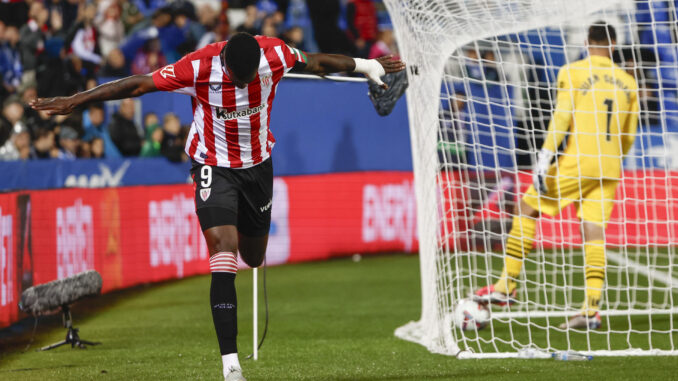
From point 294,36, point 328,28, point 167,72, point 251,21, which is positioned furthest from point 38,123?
point 167,72

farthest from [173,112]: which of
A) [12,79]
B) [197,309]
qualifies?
[197,309]

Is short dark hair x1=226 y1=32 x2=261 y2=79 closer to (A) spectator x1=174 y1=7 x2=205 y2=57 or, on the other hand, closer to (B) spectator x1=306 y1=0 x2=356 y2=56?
(A) spectator x1=174 y1=7 x2=205 y2=57

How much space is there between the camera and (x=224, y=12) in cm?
1460

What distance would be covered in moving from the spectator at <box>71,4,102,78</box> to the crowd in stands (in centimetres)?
1

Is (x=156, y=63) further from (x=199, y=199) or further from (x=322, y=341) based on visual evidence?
(x=199, y=199)

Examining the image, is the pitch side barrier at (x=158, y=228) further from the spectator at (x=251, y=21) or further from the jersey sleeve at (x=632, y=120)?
the jersey sleeve at (x=632, y=120)

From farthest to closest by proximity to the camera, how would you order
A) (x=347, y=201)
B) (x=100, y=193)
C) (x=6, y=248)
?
(x=347, y=201)
(x=100, y=193)
(x=6, y=248)

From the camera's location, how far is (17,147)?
10.7 metres

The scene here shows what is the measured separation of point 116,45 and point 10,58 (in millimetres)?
1732

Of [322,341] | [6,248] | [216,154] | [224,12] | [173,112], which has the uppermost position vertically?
[224,12]

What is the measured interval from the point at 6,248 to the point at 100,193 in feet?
7.18

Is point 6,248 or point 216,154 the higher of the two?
point 216,154

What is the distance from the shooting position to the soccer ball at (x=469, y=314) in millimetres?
6773

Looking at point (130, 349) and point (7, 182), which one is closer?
point (130, 349)
